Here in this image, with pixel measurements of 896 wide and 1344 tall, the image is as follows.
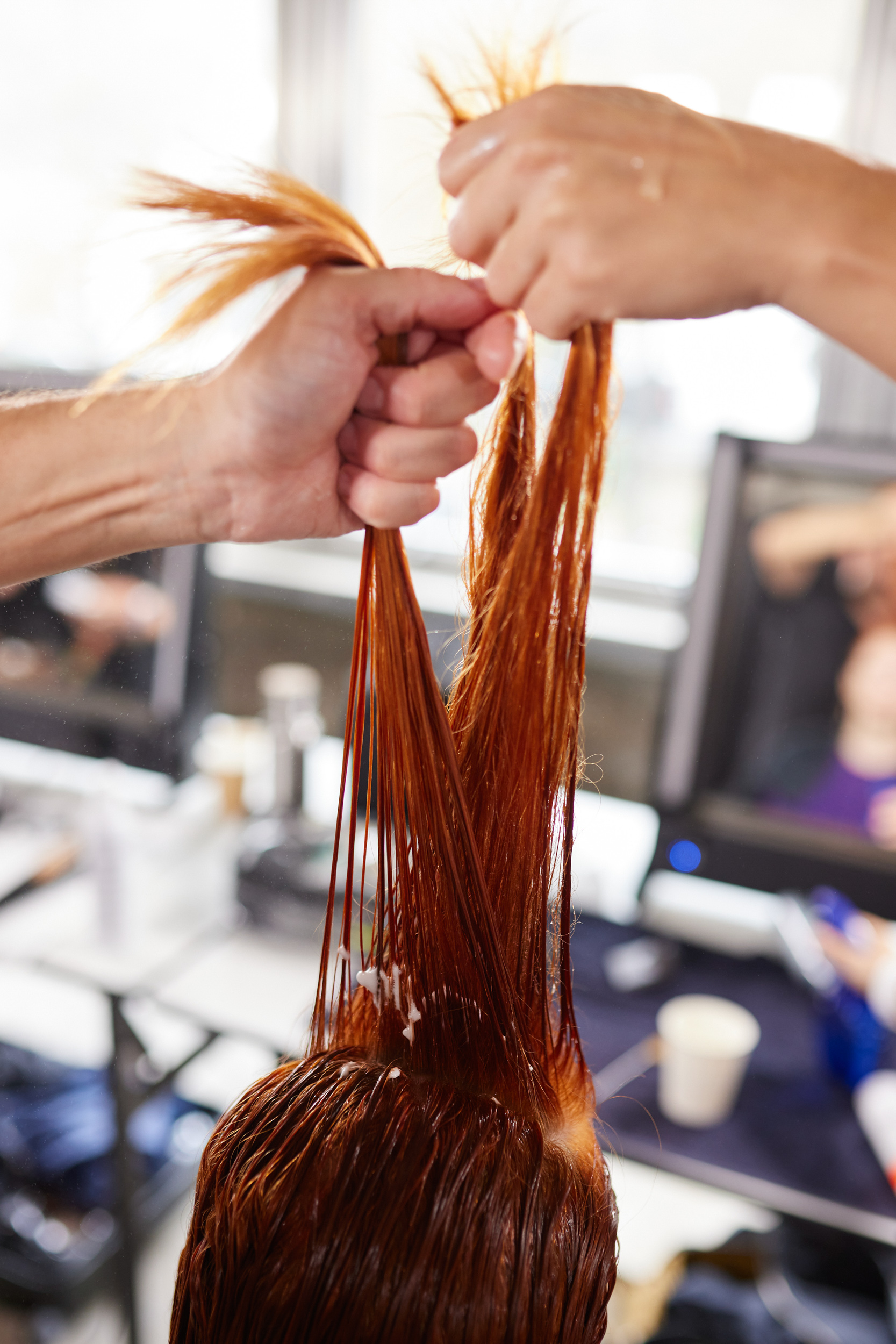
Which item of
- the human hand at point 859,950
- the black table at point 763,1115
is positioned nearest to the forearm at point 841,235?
the black table at point 763,1115

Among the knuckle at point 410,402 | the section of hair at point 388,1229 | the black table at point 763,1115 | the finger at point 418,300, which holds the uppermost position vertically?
the finger at point 418,300

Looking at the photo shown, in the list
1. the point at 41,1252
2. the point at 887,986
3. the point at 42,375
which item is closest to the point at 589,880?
the point at 887,986

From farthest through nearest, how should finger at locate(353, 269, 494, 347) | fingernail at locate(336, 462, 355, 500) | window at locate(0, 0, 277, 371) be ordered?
window at locate(0, 0, 277, 371) < fingernail at locate(336, 462, 355, 500) < finger at locate(353, 269, 494, 347)

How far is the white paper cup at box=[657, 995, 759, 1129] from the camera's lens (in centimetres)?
109

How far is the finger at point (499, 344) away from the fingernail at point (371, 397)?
0.22 ft

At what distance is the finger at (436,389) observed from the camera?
60 cm

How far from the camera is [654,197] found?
0.46 metres

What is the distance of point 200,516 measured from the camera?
2.35ft

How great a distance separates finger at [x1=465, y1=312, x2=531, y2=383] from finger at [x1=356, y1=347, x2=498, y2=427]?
1cm

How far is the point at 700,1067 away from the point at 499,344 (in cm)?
85

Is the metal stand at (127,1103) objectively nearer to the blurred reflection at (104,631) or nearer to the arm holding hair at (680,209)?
the blurred reflection at (104,631)

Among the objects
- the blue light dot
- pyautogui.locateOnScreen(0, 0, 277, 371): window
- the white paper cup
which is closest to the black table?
the white paper cup

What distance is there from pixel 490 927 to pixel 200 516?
0.36 meters

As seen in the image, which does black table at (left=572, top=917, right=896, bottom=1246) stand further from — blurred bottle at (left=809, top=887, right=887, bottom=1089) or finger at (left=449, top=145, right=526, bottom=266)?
finger at (left=449, top=145, right=526, bottom=266)
